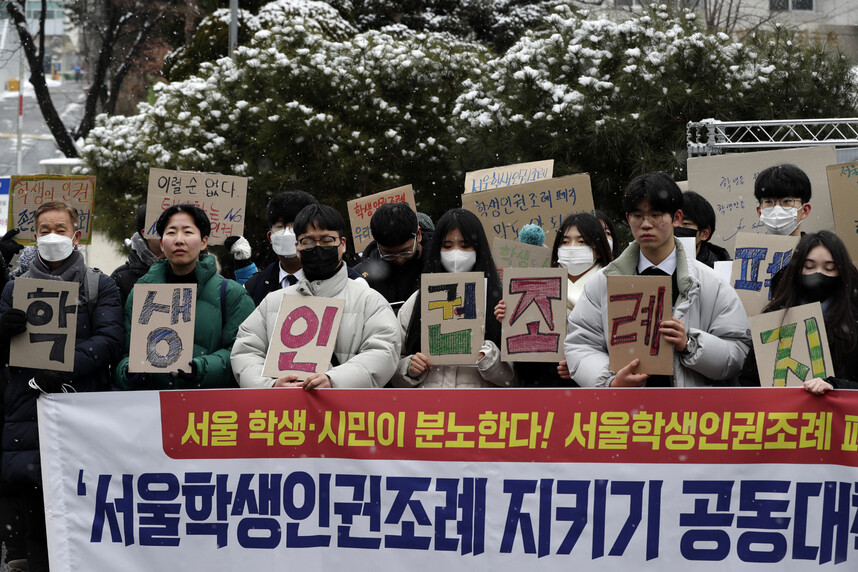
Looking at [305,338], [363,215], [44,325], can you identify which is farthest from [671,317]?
[363,215]

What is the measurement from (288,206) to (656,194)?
102 inches

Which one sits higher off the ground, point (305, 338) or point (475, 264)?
point (475, 264)

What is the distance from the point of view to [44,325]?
4.57 metres

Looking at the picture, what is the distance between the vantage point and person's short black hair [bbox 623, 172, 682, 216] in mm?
4164

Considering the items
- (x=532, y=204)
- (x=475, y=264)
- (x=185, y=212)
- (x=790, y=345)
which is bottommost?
(x=790, y=345)

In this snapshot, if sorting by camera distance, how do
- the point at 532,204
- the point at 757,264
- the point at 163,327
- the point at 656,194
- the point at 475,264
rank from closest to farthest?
the point at 656,194 < the point at 163,327 < the point at 475,264 < the point at 757,264 < the point at 532,204

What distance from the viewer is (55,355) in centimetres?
457

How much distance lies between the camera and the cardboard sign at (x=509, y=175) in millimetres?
7367

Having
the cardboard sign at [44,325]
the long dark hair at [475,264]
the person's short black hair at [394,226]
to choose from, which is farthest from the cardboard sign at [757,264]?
the cardboard sign at [44,325]

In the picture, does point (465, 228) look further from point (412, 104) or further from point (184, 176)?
point (412, 104)

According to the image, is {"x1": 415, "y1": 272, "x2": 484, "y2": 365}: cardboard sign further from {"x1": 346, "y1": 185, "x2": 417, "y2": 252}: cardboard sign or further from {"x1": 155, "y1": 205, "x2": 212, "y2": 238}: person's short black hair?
{"x1": 346, "y1": 185, "x2": 417, "y2": 252}: cardboard sign

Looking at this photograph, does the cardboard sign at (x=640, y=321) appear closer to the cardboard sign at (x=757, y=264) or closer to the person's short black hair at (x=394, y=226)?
the cardboard sign at (x=757, y=264)

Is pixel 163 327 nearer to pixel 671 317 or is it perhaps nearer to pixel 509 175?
pixel 671 317

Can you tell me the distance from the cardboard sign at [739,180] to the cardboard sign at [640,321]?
8.60ft
